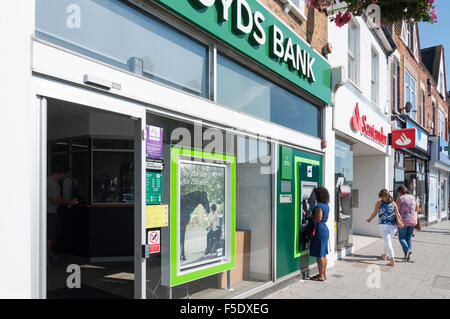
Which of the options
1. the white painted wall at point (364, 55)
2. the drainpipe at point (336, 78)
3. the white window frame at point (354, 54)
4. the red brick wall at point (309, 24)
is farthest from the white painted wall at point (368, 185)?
the red brick wall at point (309, 24)

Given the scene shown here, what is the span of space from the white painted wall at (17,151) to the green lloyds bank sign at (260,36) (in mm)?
1540

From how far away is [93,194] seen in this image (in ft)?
24.3

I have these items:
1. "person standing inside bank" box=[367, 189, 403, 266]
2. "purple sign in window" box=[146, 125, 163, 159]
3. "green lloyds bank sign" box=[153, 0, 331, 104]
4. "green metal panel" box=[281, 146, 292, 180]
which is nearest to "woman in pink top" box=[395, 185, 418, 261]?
"person standing inside bank" box=[367, 189, 403, 266]

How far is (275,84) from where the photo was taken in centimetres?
636

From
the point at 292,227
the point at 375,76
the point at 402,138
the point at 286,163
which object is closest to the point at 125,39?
the point at 286,163

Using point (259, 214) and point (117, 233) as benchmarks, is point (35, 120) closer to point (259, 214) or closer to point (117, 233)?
point (259, 214)

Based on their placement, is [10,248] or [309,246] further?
[309,246]

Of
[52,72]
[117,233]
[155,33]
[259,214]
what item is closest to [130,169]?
[117,233]

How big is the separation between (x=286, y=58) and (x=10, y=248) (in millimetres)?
4930

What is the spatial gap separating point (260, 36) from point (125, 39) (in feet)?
7.91

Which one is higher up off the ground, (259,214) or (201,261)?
(259,214)

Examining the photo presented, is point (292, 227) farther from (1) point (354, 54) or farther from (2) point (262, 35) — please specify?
(1) point (354, 54)

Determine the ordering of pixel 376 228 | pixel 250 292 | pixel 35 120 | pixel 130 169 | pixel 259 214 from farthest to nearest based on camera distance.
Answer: pixel 376 228 < pixel 130 169 < pixel 259 214 < pixel 250 292 < pixel 35 120

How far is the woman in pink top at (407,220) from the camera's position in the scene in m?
8.59
